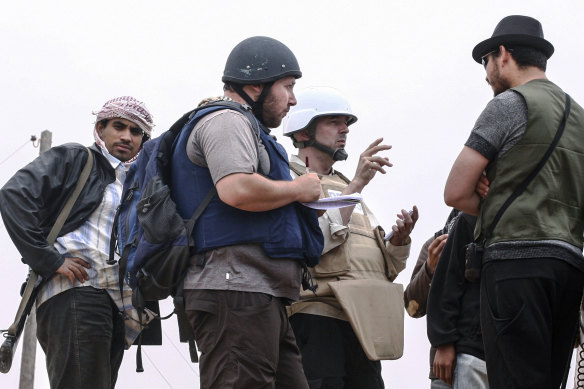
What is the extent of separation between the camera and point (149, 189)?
4.43 m

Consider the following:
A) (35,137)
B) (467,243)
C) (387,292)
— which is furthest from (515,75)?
(35,137)

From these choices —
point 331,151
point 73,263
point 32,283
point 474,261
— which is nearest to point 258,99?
point 474,261

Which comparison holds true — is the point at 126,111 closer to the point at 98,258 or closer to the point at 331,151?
the point at 98,258

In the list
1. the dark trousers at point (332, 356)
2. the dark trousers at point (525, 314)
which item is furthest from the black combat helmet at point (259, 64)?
the dark trousers at point (332, 356)

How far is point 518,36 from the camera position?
15.2 ft

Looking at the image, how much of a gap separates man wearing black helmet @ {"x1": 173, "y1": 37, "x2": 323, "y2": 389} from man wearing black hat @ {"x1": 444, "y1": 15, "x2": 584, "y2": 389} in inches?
29.4

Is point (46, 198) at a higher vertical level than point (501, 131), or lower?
lower

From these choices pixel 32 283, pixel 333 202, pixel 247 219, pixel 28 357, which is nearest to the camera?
pixel 247 219

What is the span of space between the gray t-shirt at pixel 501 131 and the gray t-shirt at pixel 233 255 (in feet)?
3.07

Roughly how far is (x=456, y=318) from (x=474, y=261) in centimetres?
51

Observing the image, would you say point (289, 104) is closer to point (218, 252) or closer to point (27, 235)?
point (218, 252)

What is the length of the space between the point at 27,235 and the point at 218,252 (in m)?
2.00

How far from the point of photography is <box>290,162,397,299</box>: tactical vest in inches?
223

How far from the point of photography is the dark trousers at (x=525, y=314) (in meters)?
4.12
